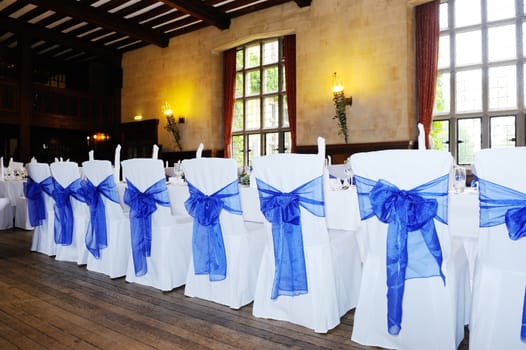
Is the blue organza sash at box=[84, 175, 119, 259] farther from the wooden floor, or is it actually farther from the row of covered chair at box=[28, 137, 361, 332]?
the wooden floor

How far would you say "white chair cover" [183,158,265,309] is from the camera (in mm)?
2699

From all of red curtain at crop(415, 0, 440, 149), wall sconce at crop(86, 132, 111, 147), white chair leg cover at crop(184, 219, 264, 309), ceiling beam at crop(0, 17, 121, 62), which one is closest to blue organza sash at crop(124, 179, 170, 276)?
white chair leg cover at crop(184, 219, 264, 309)

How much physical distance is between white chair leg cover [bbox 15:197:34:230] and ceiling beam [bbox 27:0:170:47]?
5.50 meters

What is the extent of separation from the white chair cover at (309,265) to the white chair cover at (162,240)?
0.93 metres

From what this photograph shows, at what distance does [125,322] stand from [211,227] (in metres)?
0.83

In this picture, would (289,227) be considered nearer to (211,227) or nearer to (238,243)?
(238,243)

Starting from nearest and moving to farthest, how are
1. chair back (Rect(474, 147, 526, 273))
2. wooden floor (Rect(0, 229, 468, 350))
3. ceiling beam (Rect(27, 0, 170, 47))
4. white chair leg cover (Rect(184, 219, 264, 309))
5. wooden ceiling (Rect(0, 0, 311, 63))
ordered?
chair back (Rect(474, 147, 526, 273)), wooden floor (Rect(0, 229, 468, 350)), white chair leg cover (Rect(184, 219, 264, 309)), ceiling beam (Rect(27, 0, 170, 47)), wooden ceiling (Rect(0, 0, 311, 63))

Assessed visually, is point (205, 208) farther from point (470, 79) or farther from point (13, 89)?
point (13, 89)

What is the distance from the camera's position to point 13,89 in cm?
1124

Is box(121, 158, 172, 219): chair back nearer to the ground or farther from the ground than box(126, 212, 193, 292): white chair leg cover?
farther from the ground

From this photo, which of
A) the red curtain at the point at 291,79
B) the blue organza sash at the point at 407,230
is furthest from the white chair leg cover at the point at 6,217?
the blue organza sash at the point at 407,230

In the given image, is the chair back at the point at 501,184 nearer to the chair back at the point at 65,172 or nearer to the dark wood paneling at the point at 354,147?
the chair back at the point at 65,172

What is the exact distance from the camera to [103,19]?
1033 centimetres

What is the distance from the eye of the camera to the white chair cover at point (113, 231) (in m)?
3.54
